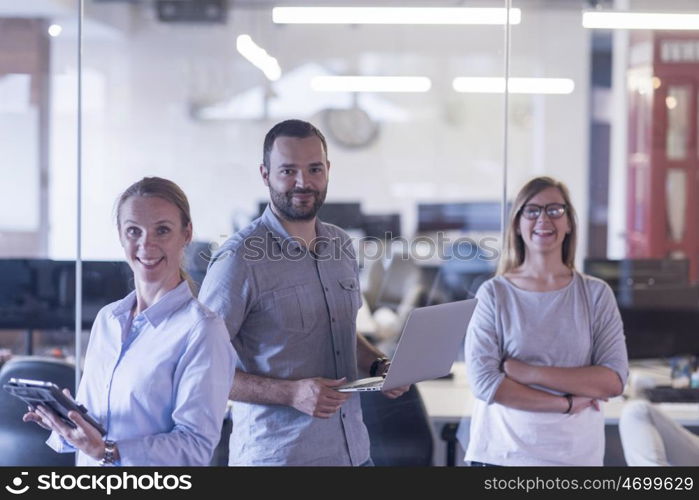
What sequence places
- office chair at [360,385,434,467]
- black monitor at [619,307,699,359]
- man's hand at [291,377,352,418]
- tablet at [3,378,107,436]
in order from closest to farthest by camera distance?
tablet at [3,378,107,436] → man's hand at [291,377,352,418] → office chair at [360,385,434,467] → black monitor at [619,307,699,359]

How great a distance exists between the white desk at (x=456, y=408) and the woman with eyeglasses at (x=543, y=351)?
0.76 m

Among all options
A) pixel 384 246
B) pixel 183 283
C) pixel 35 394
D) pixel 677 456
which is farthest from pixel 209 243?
pixel 384 246

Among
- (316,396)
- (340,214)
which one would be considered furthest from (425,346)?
(340,214)

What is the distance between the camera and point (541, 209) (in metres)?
2.79

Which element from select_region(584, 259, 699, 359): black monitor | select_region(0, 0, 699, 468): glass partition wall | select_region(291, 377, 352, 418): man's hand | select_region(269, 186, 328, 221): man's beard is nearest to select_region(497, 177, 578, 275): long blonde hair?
select_region(269, 186, 328, 221): man's beard

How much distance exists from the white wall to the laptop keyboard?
405cm

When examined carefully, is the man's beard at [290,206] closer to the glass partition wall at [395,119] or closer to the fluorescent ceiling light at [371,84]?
the glass partition wall at [395,119]

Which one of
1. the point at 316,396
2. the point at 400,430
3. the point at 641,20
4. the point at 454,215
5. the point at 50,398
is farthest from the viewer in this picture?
the point at 454,215

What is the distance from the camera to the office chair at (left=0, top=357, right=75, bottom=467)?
301cm

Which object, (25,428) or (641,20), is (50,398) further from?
(641,20)

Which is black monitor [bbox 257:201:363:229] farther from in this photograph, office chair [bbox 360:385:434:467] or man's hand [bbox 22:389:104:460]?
man's hand [bbox 22:389:104:460]

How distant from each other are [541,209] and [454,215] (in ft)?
18.6

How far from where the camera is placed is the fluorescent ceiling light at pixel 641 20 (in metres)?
3.56
